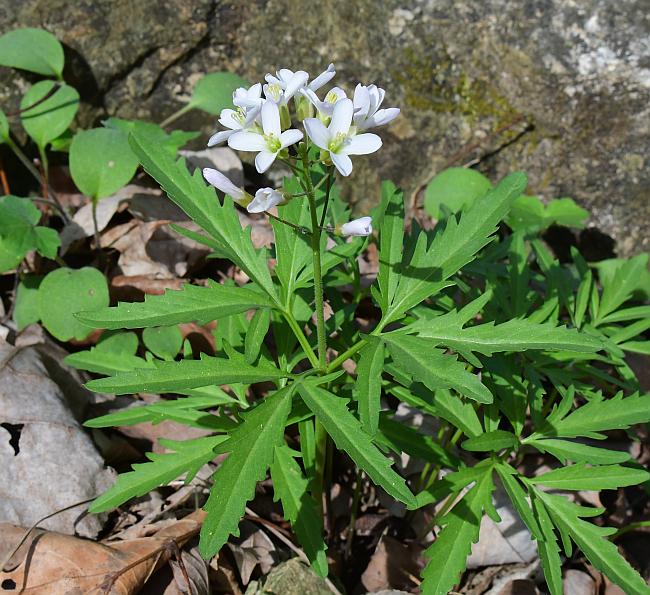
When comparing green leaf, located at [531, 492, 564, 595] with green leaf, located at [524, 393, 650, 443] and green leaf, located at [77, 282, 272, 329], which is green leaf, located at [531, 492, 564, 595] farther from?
green leaf, located at [77, 282, 272, 329]

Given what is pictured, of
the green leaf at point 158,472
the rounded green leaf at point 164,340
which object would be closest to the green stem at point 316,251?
the green leaf at point 158,472

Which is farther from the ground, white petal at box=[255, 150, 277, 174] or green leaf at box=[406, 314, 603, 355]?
white petal at box=[255, 150, 277, 174]

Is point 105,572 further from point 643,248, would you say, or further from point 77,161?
point 643,248

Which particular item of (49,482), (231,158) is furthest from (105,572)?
(231,158)

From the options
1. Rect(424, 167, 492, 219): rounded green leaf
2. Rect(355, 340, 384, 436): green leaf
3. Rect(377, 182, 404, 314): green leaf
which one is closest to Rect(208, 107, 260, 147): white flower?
Rect(377, 182, 404, 314): green leaf

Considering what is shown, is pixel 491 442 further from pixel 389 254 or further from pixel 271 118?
pixel 271 118

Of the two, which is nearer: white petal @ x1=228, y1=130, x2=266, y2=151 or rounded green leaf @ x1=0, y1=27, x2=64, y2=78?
white petal @ x1=228, y1=130, x2=266, y2=151

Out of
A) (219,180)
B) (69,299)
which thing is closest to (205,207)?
(219,180)
